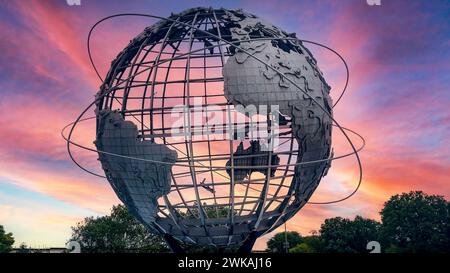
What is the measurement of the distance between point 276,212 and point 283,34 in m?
5.69

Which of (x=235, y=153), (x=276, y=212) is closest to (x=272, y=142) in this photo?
(x=235, y=153)

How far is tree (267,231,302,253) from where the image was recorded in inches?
1641

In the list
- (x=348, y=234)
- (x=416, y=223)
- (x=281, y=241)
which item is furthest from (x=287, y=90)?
(x=281, y=241)

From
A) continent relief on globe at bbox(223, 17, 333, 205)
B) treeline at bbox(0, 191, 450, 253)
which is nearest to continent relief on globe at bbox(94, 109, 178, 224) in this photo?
continent relief on globe at bbox(223, 17, 333, 205)

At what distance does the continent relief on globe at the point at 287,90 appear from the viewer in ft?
42.2

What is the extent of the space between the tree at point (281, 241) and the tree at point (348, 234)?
12.9 ft

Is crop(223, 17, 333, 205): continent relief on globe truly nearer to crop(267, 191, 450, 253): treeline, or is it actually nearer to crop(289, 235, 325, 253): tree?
crop(267, 191, 450, 253): treeline

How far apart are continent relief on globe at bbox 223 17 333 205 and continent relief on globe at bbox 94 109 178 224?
2.69 metres

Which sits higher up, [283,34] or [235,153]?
[283,34]

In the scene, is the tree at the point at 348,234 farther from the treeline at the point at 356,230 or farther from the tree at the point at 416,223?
the tree at the point at 416,223

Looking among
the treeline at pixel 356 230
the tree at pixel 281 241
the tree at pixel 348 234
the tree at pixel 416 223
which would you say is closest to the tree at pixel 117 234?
the treeline at pixel 356 230
